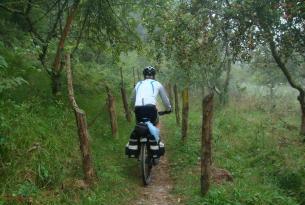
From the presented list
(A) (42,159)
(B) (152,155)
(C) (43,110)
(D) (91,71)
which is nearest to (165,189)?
(B) (152,155)

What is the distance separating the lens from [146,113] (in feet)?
32.1

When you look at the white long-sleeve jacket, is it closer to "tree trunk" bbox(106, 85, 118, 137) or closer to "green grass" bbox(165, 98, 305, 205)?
"green grass" bbox(165, 98, 305, 205)

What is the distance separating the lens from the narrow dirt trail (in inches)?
338

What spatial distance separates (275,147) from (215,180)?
12.7 feet

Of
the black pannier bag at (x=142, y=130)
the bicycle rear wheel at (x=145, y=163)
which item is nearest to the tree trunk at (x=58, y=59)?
the black pannier bag at (x=142, y=130)

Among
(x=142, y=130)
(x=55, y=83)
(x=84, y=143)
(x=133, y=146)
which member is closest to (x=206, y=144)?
(x=142, y=130)

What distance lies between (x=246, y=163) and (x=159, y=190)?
2.80 m

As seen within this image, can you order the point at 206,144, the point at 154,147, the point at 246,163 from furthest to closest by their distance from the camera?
the point at 246,163 → the point at 154,147 → the point at 206,144

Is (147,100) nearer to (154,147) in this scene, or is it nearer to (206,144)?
(154,147)

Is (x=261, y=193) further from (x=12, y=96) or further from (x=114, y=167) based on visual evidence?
(x=12, y=96)

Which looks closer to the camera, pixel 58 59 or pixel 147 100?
pixel 147 100

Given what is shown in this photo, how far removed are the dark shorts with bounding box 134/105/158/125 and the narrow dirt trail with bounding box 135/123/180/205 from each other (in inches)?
56.6

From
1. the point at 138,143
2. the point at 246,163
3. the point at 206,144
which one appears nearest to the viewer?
the point at 206,144

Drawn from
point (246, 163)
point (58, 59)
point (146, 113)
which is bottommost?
point (246, 163)
